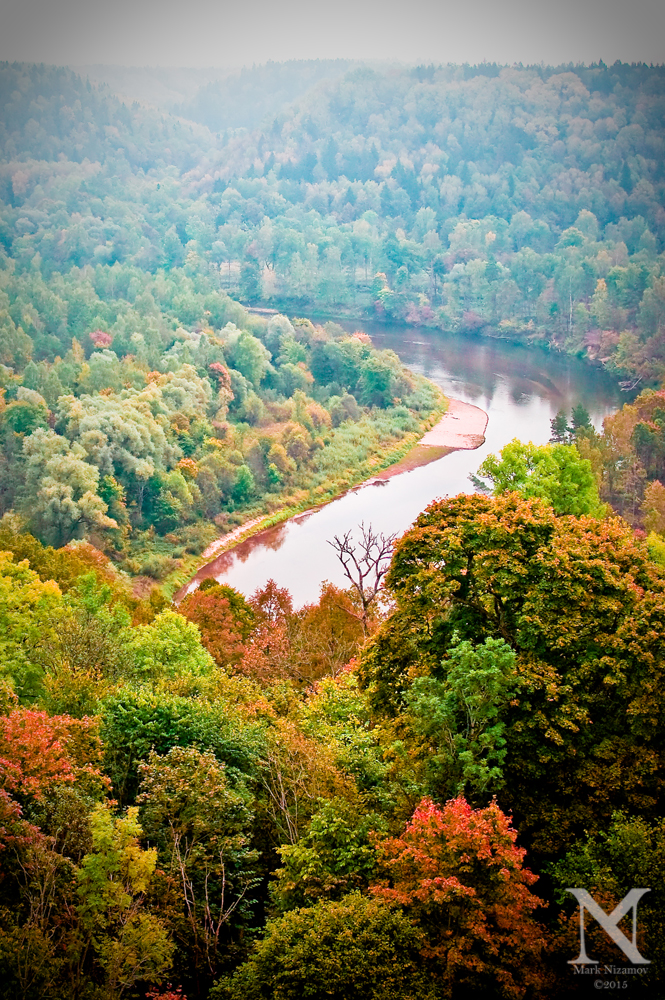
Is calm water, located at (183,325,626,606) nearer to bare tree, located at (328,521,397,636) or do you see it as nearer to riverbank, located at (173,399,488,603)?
riverbank, located at (173,399,488,603)

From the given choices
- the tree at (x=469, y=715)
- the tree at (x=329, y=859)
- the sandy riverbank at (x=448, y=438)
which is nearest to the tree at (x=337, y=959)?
the tree at (x=329, y=859)

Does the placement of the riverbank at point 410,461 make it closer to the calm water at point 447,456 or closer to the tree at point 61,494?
the calm water at point 447,456

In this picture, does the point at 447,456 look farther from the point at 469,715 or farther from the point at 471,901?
the point at 471,901

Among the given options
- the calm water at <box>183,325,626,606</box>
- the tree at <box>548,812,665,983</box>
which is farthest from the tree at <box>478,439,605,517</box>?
the tree at <box>548,812,665,983</box>

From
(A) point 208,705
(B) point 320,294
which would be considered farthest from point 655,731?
(B) point 320,294

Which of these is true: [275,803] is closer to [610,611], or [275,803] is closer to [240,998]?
[240,998]

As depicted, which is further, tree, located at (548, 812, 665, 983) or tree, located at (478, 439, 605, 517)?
tree, located at (478, 439, 605, 517)
